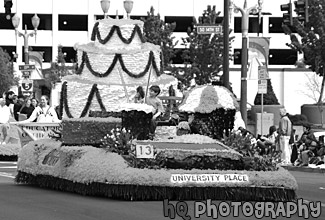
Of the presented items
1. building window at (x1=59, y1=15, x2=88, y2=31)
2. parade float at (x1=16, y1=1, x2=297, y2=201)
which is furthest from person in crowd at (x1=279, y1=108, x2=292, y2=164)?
building window at (x1=59, y1=15, x2=88, y2=31)

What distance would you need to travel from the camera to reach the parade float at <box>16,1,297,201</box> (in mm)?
14430

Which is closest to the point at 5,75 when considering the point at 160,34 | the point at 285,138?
the point at 160,34

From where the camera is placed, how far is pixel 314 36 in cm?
5372

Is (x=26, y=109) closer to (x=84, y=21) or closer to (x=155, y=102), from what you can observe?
(x=155, y=102)

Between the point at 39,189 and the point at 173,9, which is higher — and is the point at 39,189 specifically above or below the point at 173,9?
below

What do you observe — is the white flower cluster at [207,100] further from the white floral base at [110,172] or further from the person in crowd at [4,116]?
the person in crowd at [4,116]

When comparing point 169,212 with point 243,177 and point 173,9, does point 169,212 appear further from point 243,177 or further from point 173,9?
point 173,9

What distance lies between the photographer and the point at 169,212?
12.6 metres

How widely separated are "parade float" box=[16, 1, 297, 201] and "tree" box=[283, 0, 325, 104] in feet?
110

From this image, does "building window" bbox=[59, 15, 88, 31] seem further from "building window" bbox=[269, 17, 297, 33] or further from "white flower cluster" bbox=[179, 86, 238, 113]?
"white flower cluster" bbox=[179, 86, 238, 113]

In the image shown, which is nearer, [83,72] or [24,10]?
[83,72]

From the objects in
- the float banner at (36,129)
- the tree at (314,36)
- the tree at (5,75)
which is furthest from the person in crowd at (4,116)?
the tree at (5,75)

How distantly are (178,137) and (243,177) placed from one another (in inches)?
71.7

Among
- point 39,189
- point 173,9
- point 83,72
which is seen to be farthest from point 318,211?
point 173,9
